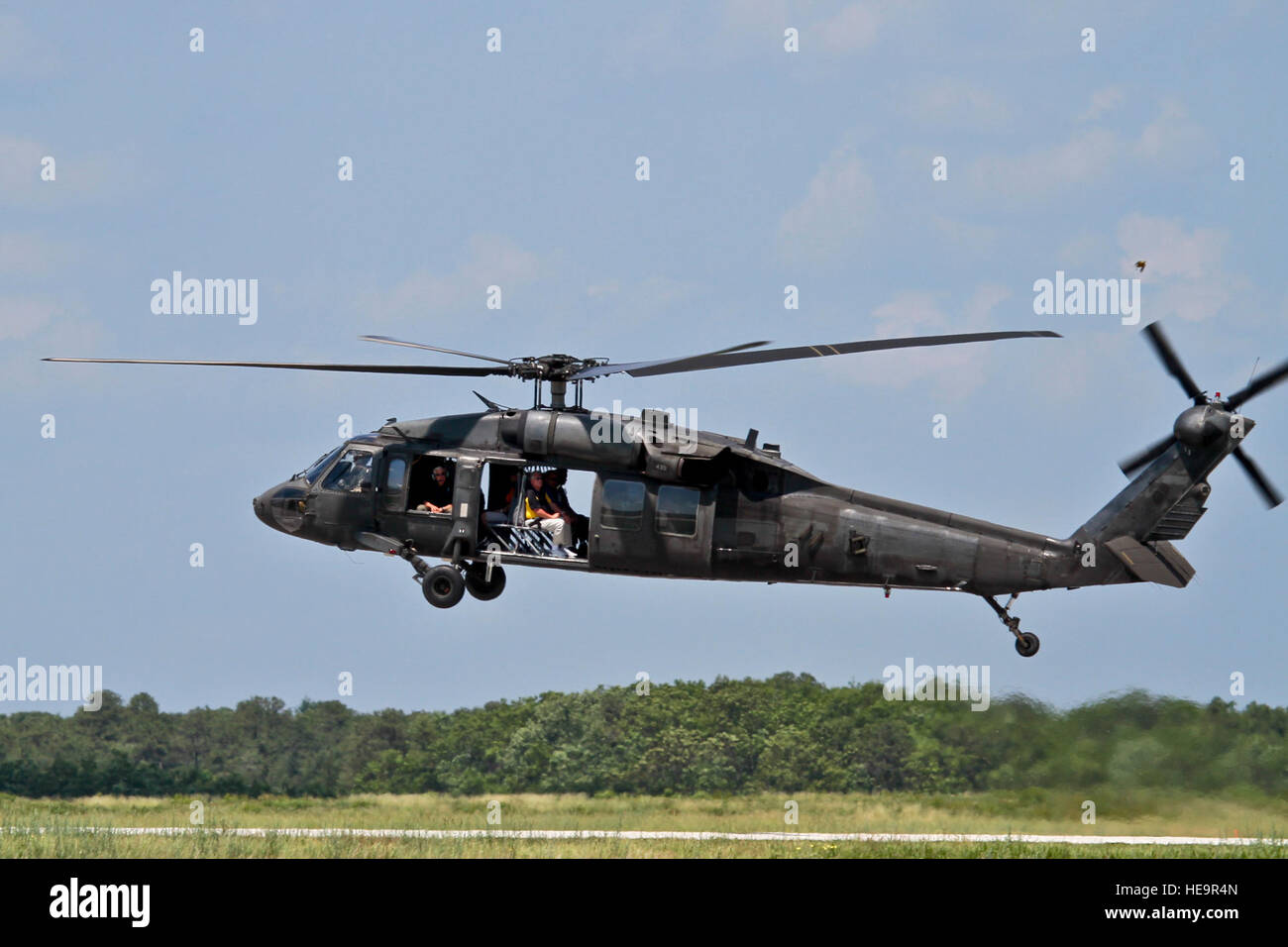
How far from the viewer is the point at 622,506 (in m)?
24.1

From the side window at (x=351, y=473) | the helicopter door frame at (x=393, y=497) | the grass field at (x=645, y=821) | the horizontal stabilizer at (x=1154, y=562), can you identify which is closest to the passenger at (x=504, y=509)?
the helicopter door frame at (x=393, y=497)

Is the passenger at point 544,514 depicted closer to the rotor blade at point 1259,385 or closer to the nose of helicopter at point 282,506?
the nose of helicopter at point 282,506

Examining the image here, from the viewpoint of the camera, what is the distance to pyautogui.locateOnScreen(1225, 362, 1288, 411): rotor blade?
23.6 m

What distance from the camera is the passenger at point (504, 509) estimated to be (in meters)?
25.1

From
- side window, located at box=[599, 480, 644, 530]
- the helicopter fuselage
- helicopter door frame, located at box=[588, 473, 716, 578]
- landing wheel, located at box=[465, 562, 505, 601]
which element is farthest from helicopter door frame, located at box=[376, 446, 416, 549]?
side window, located at box=[599, 480, 644, 530]

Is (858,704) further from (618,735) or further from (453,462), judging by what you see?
(453,462)

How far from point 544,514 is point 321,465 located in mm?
4235

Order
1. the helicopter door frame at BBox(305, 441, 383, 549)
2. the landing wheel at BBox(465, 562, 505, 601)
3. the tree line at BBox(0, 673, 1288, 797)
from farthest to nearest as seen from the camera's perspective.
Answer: the tree line at BBox(0, 673, 1288, 797) < the landing wheel at BBox(465, 562, 505, 601) < the helicopter door frame at BBox(305, 441, 383, 549)

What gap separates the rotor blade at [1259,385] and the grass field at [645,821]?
796cm

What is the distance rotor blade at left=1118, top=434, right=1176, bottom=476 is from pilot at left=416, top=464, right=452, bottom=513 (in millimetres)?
11431

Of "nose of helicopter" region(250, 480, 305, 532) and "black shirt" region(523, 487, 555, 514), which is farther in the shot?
"nose of helicopter" region(250, 480, 305, 532)

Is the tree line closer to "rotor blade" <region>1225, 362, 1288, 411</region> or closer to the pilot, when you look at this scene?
"rotor blade" <region>1225, 362, 1288, 411</region>
